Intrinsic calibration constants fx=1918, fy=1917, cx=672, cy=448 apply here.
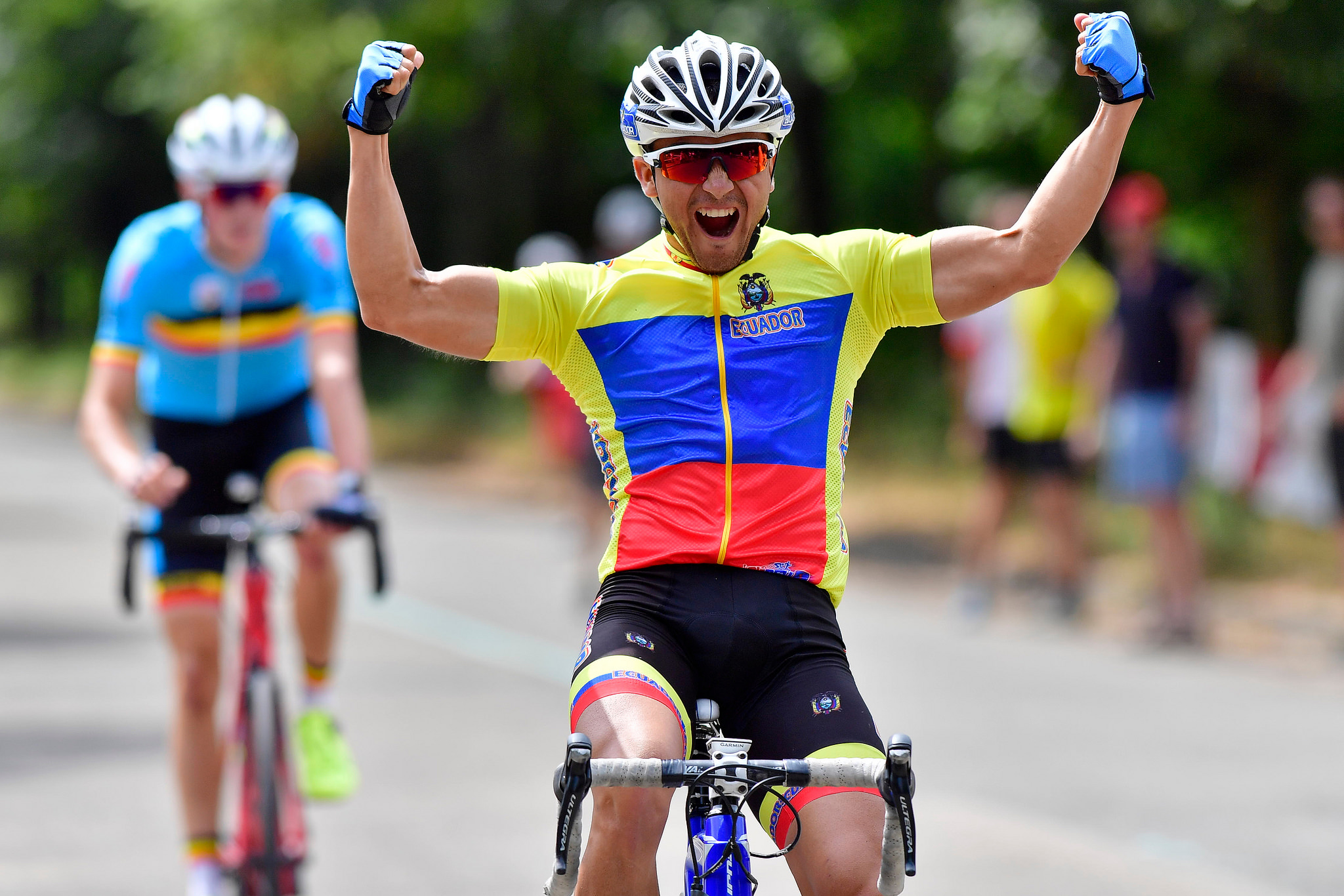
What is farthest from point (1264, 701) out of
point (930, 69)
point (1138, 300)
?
point (930, 69)

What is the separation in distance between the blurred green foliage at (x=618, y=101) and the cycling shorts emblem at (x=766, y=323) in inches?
354

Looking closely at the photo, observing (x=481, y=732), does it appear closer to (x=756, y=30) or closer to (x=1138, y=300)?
(x=1138, y=300)

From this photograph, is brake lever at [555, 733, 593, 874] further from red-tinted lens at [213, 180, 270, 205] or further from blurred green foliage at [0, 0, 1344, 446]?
blurred green foliage at [0, 0, 1344, 446]

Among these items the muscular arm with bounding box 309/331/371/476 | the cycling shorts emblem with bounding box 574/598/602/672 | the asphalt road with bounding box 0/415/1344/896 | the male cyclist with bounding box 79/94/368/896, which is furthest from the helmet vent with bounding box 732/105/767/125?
the asphalt road with bounding box 0/415/1344/896

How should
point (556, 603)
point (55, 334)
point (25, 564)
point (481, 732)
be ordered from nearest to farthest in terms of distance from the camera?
point (481, 732), point (556, 603), point (25, 564), point (55, 334)

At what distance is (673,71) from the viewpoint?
11.3 ft

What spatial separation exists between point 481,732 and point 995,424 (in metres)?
4.33

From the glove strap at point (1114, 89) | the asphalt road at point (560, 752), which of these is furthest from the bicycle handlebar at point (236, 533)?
the glove strap at point (1114, 89)

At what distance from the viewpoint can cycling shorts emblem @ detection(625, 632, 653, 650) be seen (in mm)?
3355

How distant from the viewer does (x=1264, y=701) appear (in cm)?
917

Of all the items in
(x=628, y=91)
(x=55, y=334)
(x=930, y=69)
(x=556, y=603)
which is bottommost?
(x=628, y=91)

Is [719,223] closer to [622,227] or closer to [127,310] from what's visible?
[127,310]

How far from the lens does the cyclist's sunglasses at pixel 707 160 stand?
346 centimetres

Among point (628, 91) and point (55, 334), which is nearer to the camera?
point (628, 91)
